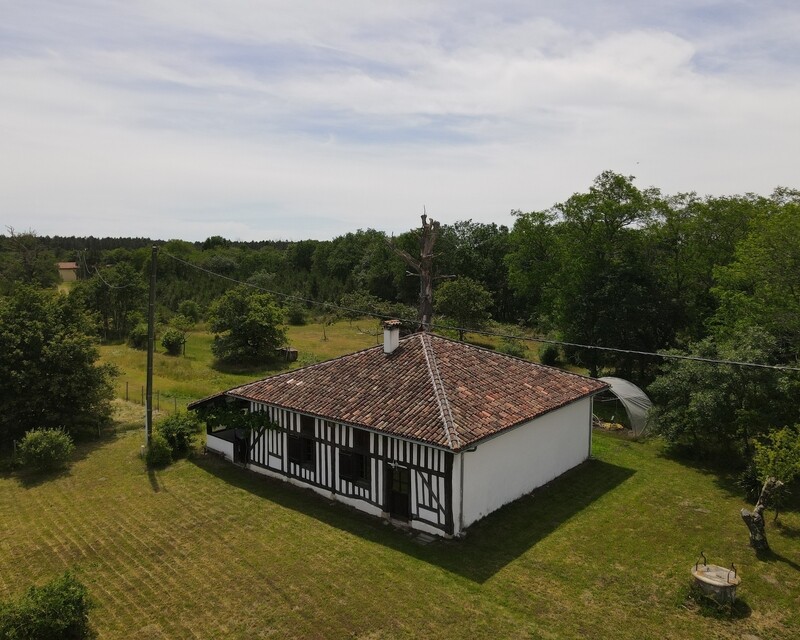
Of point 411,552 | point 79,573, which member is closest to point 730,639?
point 411,552

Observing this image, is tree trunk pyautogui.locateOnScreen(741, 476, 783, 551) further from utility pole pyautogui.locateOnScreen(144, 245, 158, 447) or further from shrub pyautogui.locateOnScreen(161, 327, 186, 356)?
shrub pyautogui.locateOnScreen(161, 327, 186, 356)

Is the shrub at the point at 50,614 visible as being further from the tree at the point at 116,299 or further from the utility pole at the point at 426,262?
the tree at the point at 116,299

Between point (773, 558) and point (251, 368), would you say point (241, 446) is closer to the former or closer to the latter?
point (773, 558)

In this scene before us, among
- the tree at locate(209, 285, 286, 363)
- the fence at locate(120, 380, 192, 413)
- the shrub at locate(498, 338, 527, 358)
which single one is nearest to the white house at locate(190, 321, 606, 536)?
the fence at locate(120, 380, 192, 413)

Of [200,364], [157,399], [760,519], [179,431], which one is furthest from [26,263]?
[760,519]

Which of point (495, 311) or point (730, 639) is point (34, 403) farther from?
point (495, 311)

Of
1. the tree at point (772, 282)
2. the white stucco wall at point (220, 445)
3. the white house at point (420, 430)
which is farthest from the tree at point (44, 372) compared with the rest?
the tree at point (772, 282)

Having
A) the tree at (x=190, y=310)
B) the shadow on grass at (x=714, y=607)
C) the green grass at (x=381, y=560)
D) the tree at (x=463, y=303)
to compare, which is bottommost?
the green grass at (x=381, y=560)
